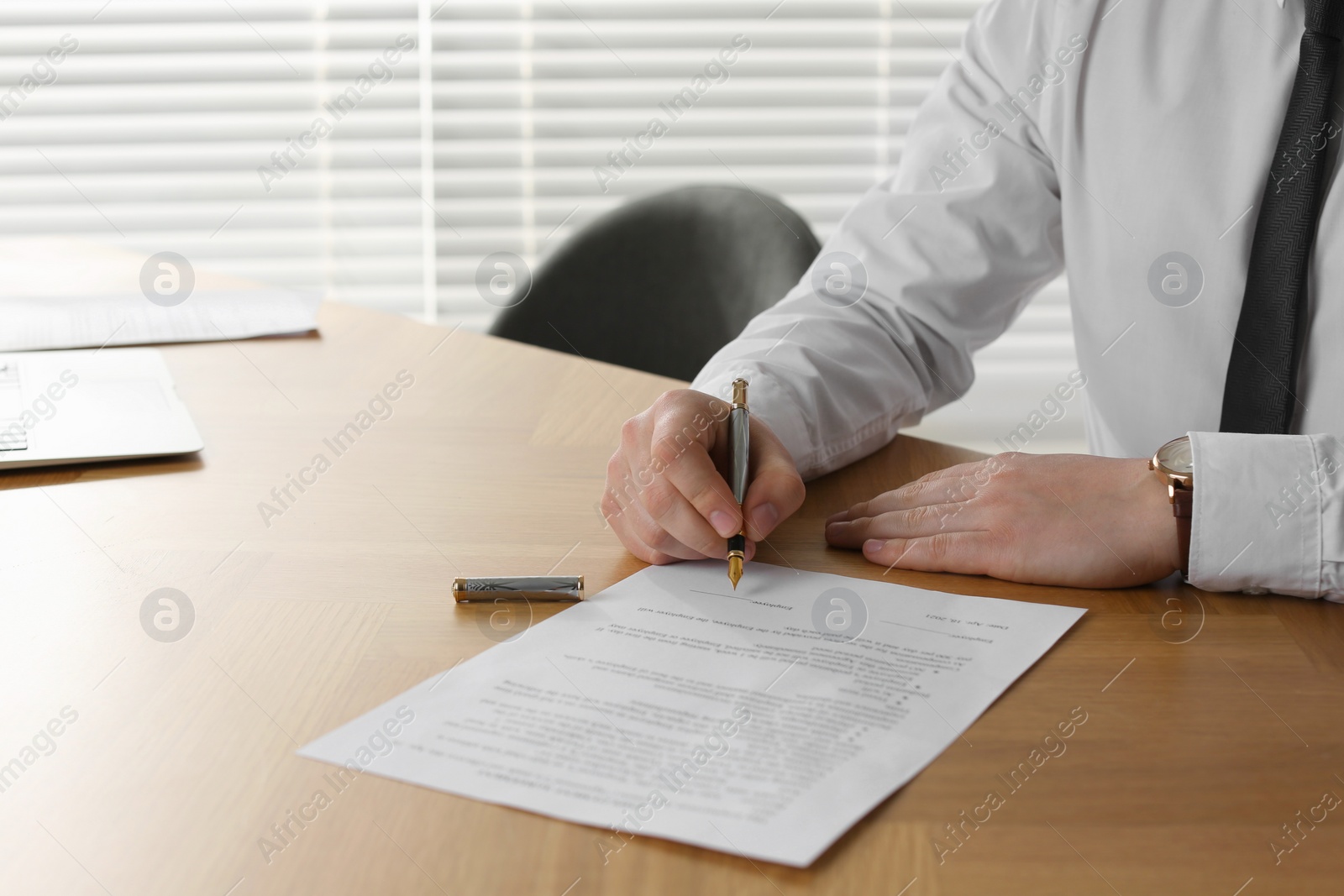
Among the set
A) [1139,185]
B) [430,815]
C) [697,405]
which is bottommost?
[430,815]

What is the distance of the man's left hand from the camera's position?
76cm

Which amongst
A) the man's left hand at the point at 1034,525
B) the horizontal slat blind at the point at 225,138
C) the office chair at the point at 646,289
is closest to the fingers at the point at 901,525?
the man's left hand at the point at 1034,525

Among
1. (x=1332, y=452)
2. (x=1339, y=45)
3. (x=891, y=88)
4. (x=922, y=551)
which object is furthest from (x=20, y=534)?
(x=891, y=88)

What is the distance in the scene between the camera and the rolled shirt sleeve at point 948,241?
3.58ft

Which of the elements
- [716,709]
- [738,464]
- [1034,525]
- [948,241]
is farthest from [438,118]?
[716,709]

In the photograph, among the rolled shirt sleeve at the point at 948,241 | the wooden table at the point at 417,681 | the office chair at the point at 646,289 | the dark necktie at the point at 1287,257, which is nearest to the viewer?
the wooden table at the point at 417,681

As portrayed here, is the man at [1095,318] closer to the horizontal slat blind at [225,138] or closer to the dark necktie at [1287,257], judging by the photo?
the dark necktie at [1287,257]

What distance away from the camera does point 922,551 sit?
0.78 metres

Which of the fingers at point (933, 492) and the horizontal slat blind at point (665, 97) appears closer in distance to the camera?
the fingers at point (933, 492)

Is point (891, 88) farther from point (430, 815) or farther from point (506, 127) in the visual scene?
point (430, 815)

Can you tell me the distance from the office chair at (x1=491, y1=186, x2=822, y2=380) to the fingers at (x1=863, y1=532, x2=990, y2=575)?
0.82m

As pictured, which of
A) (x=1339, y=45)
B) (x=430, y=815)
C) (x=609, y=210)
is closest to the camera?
(x=430, y=815)

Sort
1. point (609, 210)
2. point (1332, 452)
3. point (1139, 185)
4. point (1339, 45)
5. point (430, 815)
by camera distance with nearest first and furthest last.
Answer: point (430, 815) → point (1332, 452) → point (1339, 45) → point (1139, 185) → point (609, 210)

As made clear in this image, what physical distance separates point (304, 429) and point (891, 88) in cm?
166
